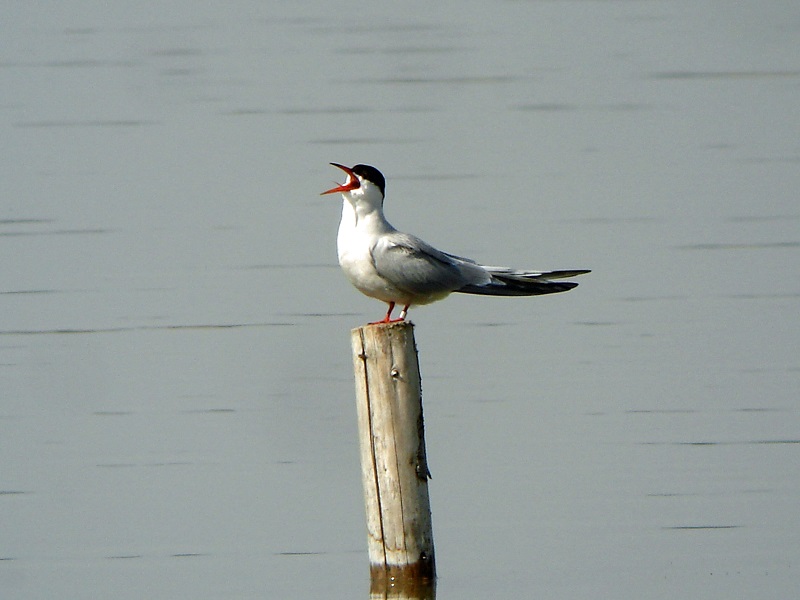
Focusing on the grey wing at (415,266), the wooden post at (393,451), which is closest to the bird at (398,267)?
the grey wing at (415,266)

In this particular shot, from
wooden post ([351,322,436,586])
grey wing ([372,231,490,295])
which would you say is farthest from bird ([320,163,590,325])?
wooden post ([351,322,436,586])

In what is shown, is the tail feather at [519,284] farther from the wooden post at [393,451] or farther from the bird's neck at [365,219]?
the wooden post at [393,451]

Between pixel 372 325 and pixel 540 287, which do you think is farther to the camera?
pixel 540 287

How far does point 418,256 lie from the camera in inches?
151

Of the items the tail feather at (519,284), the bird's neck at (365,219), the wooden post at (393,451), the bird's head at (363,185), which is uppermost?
the bird's head at (363,185)

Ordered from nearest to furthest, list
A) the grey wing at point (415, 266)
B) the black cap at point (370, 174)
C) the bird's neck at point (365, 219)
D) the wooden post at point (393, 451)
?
the wooden post at point (393, 451), the grey wing at point (415, 266), the bird's neck at point (365, 219), the black cap at point (370, 174)

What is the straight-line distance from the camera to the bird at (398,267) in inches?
150

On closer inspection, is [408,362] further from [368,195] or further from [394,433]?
[368,195]

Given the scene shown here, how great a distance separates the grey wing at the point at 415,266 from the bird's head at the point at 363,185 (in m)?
Answer: 0.18

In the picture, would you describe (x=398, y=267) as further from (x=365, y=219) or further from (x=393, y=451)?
(x=393, y=451)

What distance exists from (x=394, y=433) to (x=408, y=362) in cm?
24

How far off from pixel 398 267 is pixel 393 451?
637 millimetres

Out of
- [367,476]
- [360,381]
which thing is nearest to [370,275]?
[360,381]

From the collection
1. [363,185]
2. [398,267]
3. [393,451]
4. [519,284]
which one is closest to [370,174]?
[363,185]
